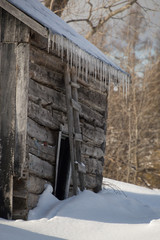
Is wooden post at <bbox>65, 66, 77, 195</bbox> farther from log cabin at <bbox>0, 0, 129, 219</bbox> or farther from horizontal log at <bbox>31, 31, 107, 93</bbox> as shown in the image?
horizontal log at <bbox>31, 31, 107, 93</bbox>

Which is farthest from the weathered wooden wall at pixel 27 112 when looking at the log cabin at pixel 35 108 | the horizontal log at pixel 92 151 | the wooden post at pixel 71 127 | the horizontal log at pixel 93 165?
the horizontal log at pixel 93 165

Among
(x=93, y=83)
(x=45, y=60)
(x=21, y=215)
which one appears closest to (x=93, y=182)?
(x=93, y=83)

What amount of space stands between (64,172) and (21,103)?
2413 millimetres

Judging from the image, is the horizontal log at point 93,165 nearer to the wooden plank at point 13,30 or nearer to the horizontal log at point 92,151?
the horizontal log at point 92,151

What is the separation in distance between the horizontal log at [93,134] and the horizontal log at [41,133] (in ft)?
4.29

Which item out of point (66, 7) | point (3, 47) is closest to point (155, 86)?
point (66, 7)

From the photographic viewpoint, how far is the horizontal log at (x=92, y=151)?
9.18 meters

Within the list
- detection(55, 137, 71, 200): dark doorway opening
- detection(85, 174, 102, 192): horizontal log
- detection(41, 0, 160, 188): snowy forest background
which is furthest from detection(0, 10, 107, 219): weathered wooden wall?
detection(41, 0, 160, 188): snowy forest background

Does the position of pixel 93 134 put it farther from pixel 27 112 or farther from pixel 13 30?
pixel 13 30

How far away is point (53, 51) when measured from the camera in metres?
7.97

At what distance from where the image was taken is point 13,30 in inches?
277

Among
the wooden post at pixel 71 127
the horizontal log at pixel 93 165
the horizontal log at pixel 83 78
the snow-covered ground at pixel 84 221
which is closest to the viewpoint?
the snow-covered ground at pixel 84 221

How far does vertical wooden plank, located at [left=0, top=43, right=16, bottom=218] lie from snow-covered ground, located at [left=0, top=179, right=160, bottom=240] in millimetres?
388

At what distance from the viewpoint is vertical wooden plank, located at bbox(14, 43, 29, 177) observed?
6.77 metres
